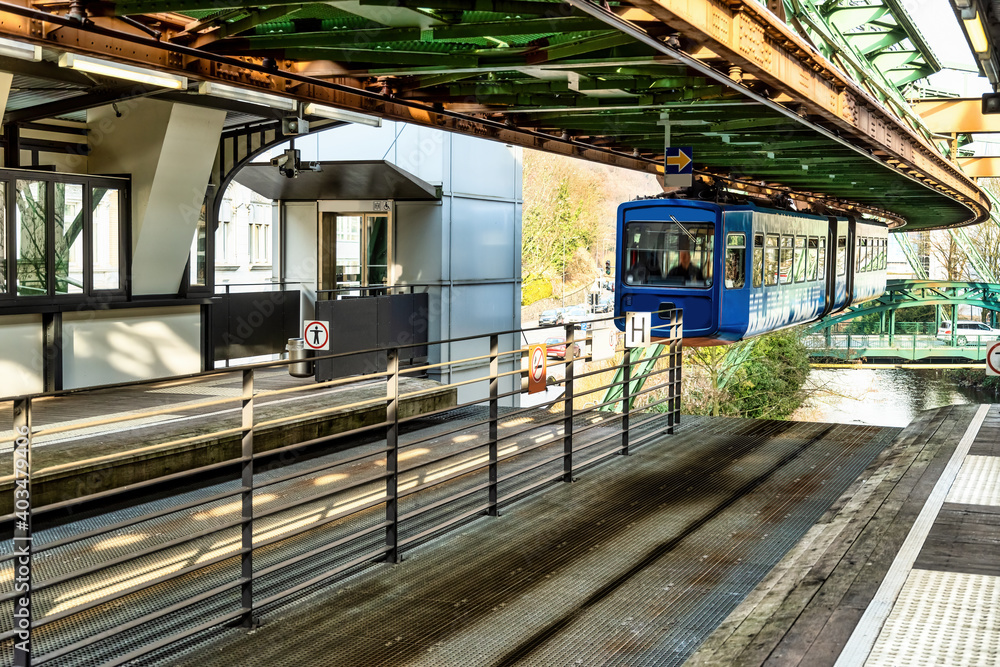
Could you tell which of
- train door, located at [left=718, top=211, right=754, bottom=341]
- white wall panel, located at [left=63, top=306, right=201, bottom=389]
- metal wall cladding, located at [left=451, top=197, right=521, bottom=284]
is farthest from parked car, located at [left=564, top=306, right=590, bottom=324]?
white wall panel, located at [left=63, top=306, right=201, bottom=389]

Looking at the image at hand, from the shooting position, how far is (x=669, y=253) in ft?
50.7

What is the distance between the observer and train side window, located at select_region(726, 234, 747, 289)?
1504 centimetres

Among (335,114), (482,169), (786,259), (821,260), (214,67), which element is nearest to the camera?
(214,67)

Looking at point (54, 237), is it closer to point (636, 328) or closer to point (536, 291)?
point (636, 328)

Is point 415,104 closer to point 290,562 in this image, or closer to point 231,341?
point 290,562

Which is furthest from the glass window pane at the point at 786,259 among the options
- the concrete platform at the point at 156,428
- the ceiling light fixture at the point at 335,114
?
the ceiling light fixture at the point at 335,114

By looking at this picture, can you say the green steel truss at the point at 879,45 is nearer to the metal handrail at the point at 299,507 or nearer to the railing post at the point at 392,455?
the metal handrail at the point at 299,507

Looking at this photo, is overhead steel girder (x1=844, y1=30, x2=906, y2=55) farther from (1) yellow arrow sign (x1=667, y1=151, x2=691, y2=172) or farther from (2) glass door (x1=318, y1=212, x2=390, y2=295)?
(2) glass door (x1=318, y1=212, x2=390, y2=295)

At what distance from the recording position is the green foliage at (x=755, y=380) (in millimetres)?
36312

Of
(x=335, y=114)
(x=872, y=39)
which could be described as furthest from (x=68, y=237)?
(x=872, y=39)

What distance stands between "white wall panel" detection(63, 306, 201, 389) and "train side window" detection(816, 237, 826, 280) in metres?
12.3

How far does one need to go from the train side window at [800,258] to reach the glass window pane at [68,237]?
11988mm

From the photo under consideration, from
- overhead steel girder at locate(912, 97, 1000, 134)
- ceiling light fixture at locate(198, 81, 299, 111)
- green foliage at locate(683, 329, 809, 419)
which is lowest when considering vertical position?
green foliage at locate(683, 329, 809, 419)

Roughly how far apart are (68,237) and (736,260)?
9.21 meters
